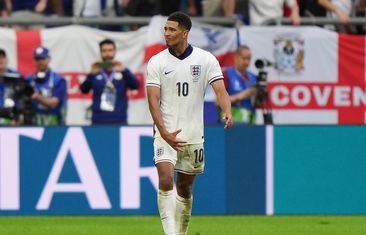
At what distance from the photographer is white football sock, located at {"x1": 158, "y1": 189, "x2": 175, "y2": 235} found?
11595 mm

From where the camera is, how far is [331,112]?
20.0 metres

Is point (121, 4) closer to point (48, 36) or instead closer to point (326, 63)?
point (48, 36)

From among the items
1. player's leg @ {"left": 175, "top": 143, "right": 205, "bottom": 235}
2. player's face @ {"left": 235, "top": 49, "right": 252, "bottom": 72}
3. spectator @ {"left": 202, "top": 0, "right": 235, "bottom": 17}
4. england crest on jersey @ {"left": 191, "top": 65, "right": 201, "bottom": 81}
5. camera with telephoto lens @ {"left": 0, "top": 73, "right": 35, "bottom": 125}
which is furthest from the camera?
spectator @ {"left": 202, "top": 0, "right": 235, "bottom": 17}

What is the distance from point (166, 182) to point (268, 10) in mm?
8891

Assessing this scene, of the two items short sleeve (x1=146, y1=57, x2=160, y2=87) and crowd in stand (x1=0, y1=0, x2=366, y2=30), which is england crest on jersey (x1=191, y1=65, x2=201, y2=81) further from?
crowd in stand (x1=0, y1=0, x2=366, y2=30)

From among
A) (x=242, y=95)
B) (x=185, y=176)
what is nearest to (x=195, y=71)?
(x=185, y=176)

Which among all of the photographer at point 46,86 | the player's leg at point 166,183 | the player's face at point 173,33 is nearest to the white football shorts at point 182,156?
the player's leg at point 166,183

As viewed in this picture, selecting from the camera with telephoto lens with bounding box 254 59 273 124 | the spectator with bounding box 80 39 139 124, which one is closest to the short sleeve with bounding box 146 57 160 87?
the spectator with bounding box 80 39 139 124

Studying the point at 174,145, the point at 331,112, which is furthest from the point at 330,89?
the point at 174,145

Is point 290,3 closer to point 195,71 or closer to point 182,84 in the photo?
point 195,71

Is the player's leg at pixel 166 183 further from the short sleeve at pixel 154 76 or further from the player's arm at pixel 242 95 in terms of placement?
the player's arm at pixel 242 95

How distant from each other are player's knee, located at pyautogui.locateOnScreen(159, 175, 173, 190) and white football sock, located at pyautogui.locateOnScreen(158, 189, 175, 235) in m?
0.05

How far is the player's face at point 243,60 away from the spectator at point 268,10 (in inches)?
84.2
